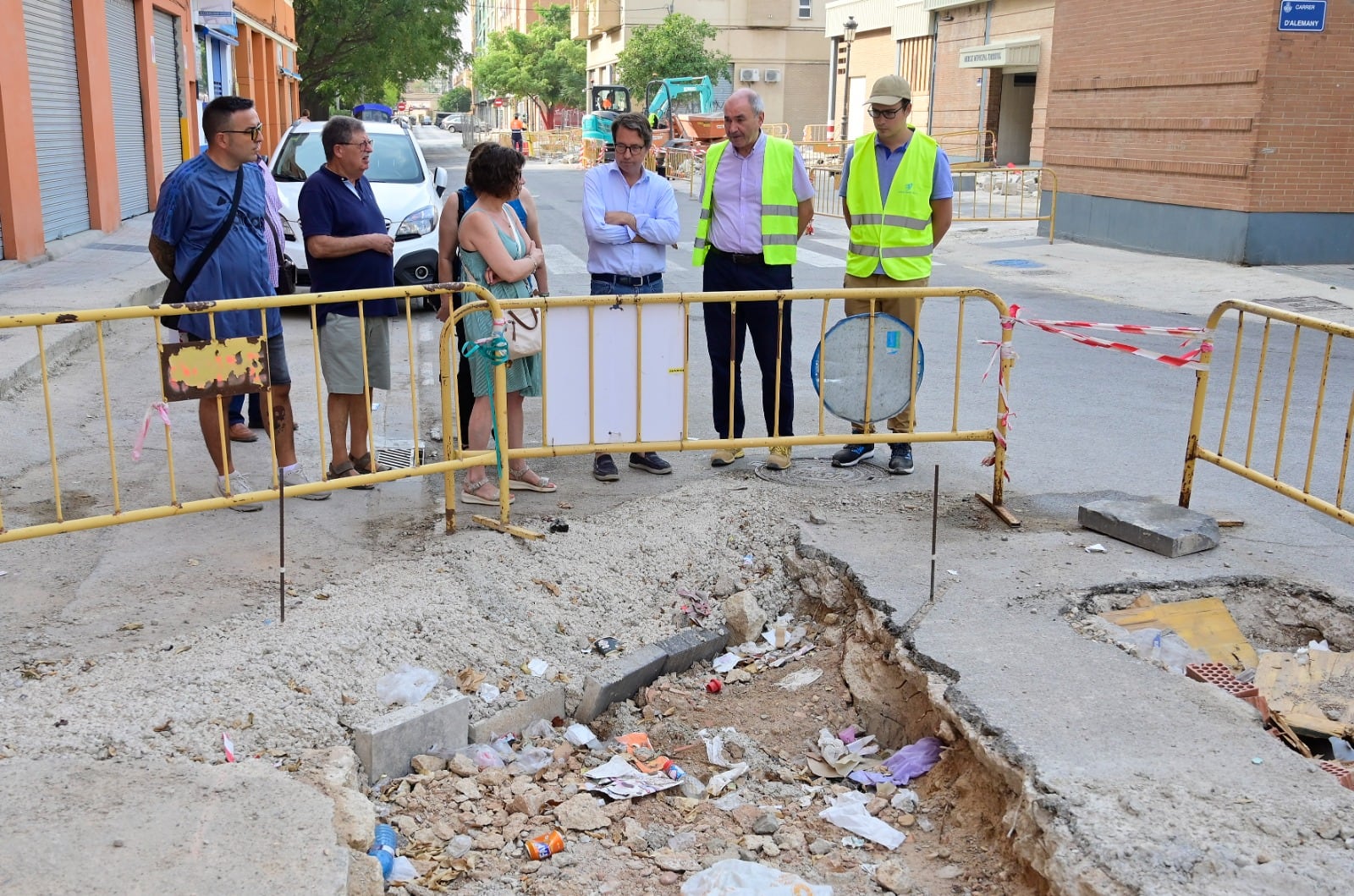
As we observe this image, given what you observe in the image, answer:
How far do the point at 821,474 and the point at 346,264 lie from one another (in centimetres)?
269

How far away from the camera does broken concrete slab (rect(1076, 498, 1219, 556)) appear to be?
5.16 meters

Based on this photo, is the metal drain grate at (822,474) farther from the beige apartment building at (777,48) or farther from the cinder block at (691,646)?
the beige apartment building at (777,48)

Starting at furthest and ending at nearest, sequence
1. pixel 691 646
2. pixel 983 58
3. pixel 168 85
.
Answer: pixel 983 58 < pixel 168 85 < pixel 691 646

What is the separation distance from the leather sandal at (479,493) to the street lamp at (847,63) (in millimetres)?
40105

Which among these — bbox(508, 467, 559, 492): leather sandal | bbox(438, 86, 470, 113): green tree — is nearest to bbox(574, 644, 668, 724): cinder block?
bbox(508, 467, 559, 492): leather sandal

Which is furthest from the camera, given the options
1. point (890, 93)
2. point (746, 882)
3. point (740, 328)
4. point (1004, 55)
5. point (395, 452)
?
point (1004, 55)

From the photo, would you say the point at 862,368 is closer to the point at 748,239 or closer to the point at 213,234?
the point at 748,239

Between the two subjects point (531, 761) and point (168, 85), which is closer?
point (531, 761)

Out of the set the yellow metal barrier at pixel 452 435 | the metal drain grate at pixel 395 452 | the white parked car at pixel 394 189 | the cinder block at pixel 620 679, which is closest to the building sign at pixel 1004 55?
the white parked car at pixel 394 189

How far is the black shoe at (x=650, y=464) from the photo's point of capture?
6552mm

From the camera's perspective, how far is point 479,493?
5.85 metres

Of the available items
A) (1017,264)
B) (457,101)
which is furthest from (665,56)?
(457,101)

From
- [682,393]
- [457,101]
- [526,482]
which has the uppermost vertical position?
[457,101]

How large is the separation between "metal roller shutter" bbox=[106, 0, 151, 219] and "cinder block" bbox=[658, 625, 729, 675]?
619 inches
